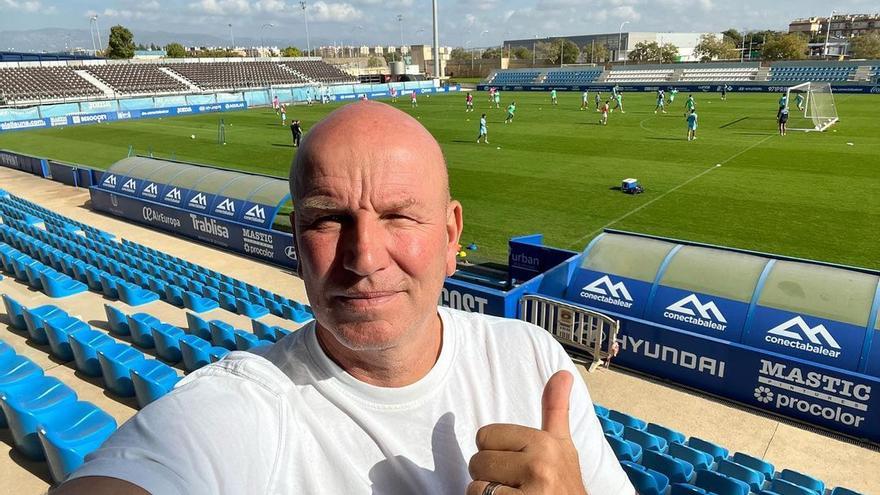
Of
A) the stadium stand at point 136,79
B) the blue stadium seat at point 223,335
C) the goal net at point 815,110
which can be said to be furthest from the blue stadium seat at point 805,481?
the stadium stand at point 136,79

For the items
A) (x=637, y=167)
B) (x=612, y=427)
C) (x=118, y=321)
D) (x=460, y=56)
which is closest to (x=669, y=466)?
(x=612, y=427)

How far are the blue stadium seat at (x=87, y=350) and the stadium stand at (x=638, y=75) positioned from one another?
64984mm

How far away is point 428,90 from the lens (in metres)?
65.8

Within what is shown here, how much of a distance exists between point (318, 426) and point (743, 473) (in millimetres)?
5945

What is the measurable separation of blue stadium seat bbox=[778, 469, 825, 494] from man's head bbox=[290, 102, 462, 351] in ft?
20.6

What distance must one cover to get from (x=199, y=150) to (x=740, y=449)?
30.6 metres

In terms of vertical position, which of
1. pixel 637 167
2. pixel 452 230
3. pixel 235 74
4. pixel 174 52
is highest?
pixel 174 52

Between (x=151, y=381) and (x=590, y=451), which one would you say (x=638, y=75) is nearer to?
(x=151, y=381)

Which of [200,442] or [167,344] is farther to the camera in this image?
[167,344]

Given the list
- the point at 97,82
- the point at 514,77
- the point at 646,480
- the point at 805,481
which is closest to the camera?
the point at 646,480

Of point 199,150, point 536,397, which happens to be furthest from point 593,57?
point 536,397

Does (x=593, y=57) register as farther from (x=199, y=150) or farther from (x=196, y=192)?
(x=196, y=192)

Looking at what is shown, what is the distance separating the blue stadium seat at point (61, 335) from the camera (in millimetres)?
9109

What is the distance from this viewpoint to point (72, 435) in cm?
601
